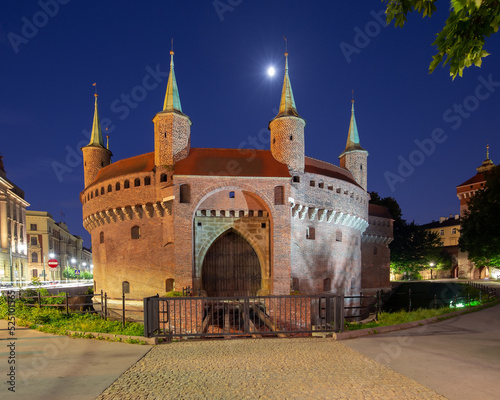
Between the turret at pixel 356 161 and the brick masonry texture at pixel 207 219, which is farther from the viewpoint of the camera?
the turret at pixel 356 161

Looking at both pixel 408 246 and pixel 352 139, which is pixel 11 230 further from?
pixel 408 246

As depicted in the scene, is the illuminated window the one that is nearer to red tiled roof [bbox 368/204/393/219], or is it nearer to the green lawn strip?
the green lawn strip

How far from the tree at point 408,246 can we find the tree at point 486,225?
16.2 metres

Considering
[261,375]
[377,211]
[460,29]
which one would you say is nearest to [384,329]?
[261,375]

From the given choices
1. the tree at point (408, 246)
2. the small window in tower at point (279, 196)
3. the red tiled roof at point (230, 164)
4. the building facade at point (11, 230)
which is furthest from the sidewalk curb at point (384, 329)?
the building facade at point (11, 230)

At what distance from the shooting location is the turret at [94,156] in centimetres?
3102

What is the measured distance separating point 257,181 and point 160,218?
7.67 m

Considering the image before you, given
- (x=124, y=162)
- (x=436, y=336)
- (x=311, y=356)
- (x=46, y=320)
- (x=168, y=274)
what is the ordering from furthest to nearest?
(x=124, y=162), (x=168, y=274), (x=46, y=320), (x=436, y=336), (x=311, y=356)

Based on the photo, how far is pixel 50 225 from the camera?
7038cm

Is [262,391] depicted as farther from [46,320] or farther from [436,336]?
[46,320]

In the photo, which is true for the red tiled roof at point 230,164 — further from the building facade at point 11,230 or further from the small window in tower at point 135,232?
the building facade at point 11,230

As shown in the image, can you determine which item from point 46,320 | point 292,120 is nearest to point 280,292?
point 292,120

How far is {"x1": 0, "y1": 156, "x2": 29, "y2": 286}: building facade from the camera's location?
45125 mm

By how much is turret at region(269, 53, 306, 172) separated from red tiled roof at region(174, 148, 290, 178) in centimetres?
67
